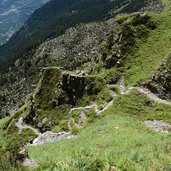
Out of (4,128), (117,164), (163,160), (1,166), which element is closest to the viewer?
(1,166)

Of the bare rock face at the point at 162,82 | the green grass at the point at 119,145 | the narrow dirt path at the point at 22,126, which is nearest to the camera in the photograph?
the green grass at the point at 119,145

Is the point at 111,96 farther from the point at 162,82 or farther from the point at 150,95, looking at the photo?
the point at 162,82

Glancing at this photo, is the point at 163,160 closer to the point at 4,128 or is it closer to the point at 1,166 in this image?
the point at 1,166

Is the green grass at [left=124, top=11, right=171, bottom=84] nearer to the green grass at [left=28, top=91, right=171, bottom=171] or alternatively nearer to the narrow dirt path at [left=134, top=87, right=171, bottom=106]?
the narrow dirt path at [left=134, top=87, right=171, bottom=106]

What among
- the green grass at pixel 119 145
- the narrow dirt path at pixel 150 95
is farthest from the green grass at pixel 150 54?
the green grass at pixel 119 145

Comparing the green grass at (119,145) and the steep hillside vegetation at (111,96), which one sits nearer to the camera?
the green grass at (119,145)

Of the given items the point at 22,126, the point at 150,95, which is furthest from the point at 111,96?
the point at 22,126

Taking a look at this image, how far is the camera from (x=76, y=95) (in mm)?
93438

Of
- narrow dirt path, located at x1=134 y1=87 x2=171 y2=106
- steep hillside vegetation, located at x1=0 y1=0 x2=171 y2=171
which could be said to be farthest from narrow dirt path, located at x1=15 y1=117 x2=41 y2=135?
narrow dirt path, located at x1=134 y1=87 x2=171 y2=106

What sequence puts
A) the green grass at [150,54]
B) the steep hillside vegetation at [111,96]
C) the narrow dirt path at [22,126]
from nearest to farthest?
the steep hillside vegetation at [111,96], the green grass at [150,54], the narrow dirt path at [22,126]

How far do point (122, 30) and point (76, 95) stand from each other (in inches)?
608

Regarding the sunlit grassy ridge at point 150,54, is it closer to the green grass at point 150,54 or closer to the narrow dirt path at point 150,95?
the green grass at point 150,54

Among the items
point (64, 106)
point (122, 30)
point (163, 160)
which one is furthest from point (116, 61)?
point (163, 160)

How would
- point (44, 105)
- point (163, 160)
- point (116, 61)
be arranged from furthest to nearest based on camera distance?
point (44, 105) < point (116, 61) < point (163, 160)
